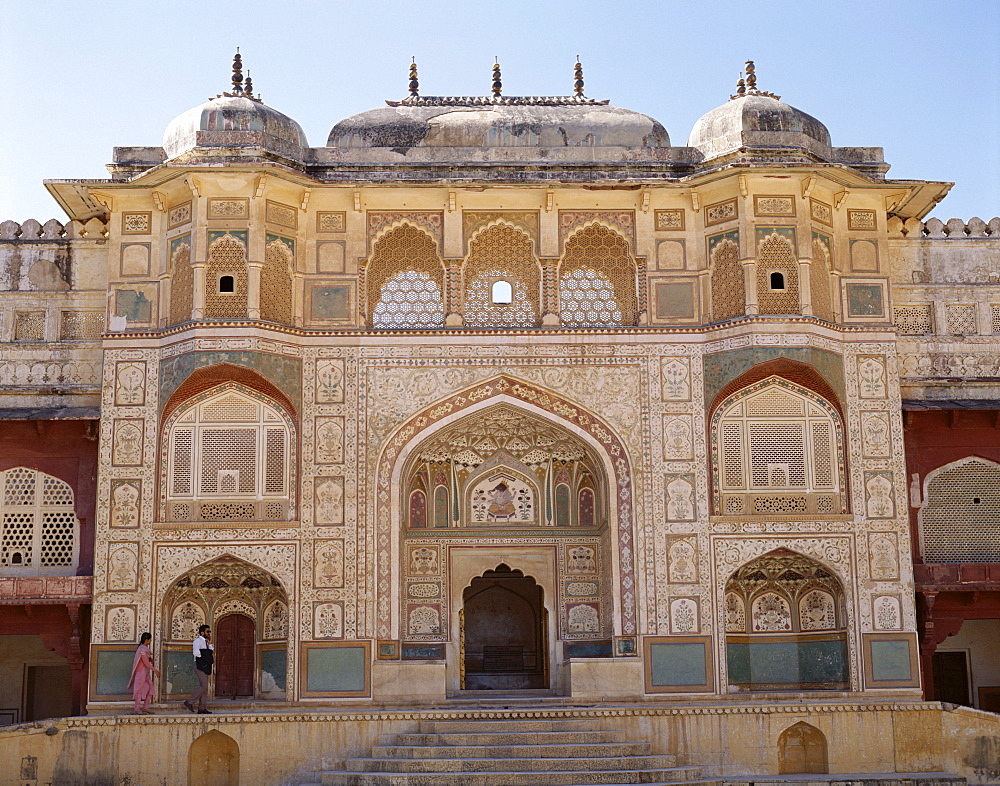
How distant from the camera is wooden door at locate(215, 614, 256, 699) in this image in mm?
15602

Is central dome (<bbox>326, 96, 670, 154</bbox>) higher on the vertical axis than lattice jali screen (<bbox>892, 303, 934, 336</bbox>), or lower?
higher

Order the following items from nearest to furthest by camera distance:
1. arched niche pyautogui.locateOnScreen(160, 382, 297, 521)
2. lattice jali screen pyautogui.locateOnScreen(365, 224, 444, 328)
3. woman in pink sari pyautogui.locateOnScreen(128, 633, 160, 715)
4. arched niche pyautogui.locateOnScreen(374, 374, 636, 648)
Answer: woman in pink sari pyautogui.locateOnScreen(128, 633, 160, 715)
arched niche pyautogui.locateOnScreen(160, 382, 297, 521)
arched niche pyautogui.locateOnScreen(374, 374, 636, 648)
lattice jali screen pyautogui.locateOnScreen(365, 224, 444, 328)

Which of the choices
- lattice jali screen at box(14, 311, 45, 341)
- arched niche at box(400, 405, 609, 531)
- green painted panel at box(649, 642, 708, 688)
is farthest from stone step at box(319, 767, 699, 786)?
lattice jali screen at box(14, 311, 45, 341)

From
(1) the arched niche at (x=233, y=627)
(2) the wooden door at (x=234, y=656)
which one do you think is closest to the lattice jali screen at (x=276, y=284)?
(1) the arched niche at (x=233, y=627)

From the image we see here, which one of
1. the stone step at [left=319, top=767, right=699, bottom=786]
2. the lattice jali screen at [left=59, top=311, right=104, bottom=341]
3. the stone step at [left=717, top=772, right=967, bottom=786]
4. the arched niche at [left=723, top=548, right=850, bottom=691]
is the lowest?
the stone step at [left=717, top=772, right=967, bottom=786]

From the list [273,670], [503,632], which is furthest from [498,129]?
[273,670]

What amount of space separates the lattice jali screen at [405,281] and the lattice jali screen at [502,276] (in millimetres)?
390

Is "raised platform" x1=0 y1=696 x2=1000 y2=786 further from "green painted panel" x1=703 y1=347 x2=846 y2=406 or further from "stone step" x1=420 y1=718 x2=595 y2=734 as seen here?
"green painted panel" x1=703 y1=347 x2=846 y2=406

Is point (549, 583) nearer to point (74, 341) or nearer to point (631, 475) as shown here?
point (631, 475)

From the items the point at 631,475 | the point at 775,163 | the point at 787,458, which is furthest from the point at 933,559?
the point at 775,163

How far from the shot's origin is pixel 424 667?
1467 cm

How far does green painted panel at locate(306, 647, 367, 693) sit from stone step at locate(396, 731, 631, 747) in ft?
3.94

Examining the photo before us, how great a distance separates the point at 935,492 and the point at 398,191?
7.27 meters

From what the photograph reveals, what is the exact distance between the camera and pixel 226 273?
15.3m
